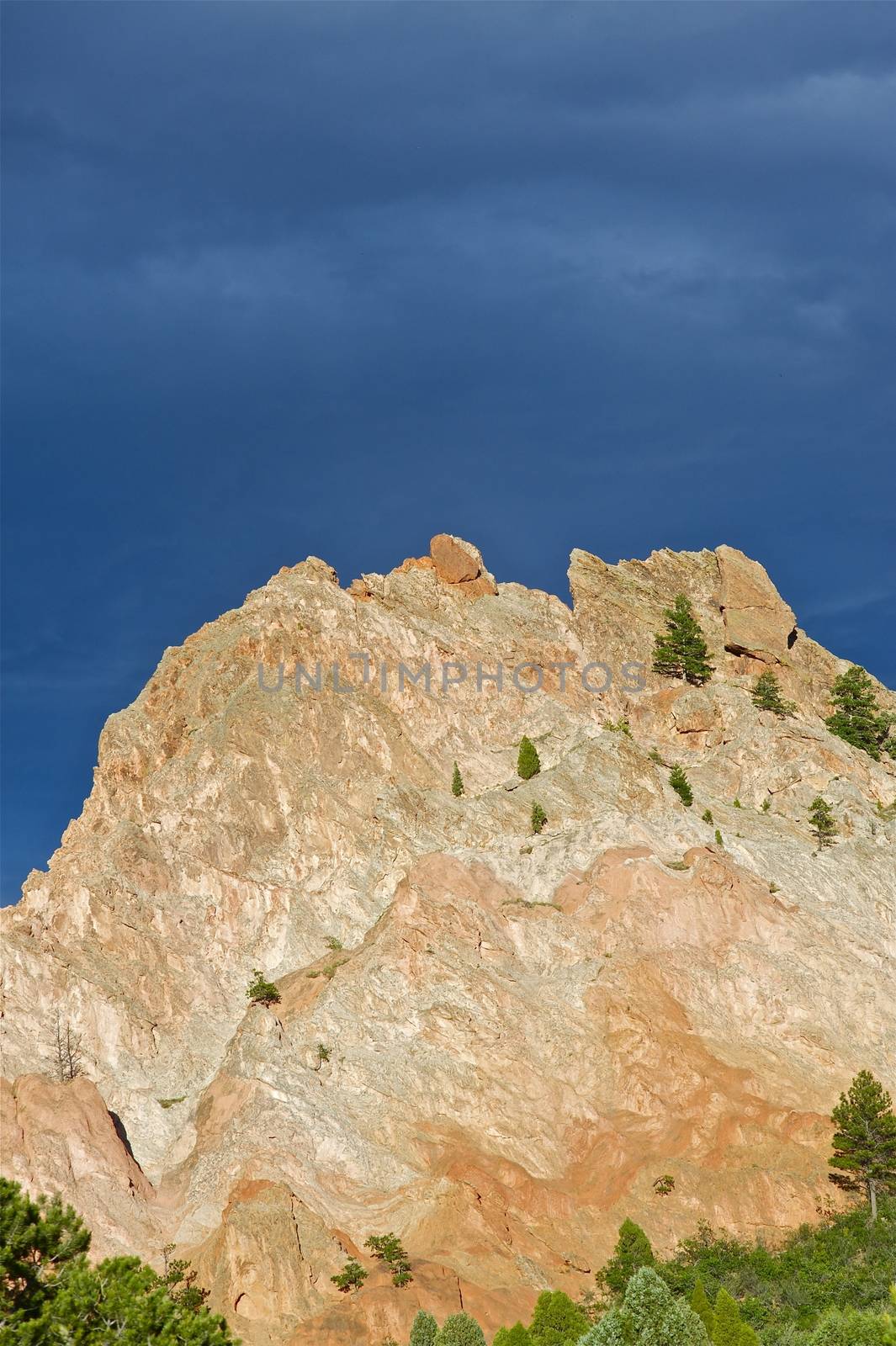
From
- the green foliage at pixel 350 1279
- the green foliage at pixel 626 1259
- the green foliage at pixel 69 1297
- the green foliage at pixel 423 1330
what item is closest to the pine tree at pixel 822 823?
the green foliage at pixel 626 1259

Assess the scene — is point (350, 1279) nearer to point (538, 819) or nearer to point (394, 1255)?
point (394, 1255)

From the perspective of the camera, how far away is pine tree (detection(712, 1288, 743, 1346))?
251 ft

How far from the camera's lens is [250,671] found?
12688cm

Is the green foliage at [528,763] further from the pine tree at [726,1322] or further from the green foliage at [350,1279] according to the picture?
the pine tree at [726,1322]

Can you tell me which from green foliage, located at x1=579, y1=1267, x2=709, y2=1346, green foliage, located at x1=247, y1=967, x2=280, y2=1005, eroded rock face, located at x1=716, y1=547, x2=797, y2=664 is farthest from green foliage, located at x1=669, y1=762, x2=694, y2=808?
green foliage, located at x1=579, y1=1267, x2=709, y2=1346

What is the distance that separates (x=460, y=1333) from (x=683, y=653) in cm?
7644

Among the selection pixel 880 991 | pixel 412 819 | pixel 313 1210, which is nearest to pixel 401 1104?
pixel 313 1210

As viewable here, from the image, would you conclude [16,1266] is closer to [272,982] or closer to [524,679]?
[272,982]

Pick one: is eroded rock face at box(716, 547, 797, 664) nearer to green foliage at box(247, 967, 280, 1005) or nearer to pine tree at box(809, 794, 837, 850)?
pine tree at box(809, 794, 837, 850)

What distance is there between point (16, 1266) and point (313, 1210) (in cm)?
3380

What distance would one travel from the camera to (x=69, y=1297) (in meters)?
54.5

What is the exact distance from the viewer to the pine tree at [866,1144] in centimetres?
9125

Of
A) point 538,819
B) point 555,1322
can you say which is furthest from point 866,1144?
point 538,819

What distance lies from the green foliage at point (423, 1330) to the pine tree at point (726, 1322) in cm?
1379
